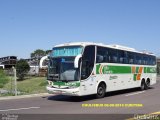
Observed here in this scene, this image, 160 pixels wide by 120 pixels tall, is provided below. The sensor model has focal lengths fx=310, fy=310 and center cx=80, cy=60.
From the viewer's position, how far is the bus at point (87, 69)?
1644 cm

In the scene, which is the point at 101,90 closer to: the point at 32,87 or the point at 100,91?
the point at 100,91

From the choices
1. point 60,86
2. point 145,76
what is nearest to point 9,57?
point 145,76

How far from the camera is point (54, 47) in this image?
1781 centimetres

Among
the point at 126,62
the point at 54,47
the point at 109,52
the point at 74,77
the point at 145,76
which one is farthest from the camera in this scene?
the point at 145,76

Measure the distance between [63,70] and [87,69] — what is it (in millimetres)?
1347

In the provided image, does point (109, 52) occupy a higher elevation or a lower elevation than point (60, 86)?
higher

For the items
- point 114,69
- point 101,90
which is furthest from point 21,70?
point 101,90

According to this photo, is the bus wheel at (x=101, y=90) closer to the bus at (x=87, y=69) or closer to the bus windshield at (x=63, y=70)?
the bus at (x=87, y=69)

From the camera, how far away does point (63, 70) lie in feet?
54.7

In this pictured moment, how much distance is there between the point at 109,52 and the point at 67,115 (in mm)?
8419

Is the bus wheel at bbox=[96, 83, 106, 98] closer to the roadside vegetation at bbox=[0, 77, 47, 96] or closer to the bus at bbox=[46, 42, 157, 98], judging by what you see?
the bus at bbox=[46, 42, 157, 98]

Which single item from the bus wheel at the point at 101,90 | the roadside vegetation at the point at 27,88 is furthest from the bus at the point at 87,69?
the roadside vegetation at the point at 27,88

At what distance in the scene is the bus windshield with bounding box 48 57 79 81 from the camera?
16406mm

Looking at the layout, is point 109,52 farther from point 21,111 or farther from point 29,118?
point 29,118
